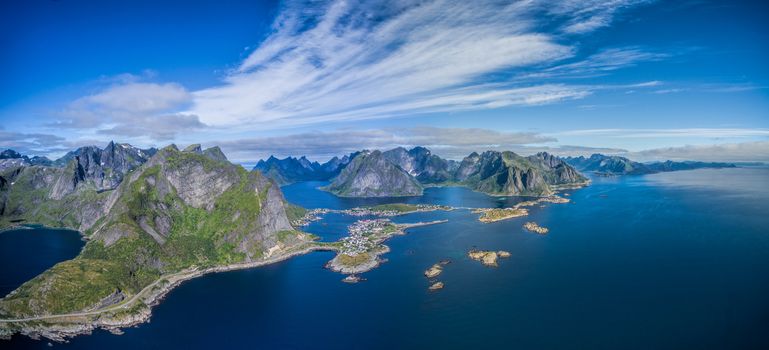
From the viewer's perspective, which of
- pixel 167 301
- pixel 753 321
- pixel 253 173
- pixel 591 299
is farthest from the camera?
pixel 253 173

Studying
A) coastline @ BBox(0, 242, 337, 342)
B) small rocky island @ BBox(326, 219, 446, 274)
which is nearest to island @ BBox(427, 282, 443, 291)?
small rocky island @ BBox(326, 219, 446, 274)

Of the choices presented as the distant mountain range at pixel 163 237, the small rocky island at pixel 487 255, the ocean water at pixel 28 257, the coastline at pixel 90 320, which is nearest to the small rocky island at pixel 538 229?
the small rocky island at pixel 487 255

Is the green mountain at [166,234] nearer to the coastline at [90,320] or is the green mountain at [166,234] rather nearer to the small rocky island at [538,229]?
the coastline at [90,320]

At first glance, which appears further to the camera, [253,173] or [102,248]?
[253,173]

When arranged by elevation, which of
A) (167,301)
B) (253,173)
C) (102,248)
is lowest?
(167,301)

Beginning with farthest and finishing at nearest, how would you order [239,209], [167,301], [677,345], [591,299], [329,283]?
1. [239,209]
2. [329,283]
3. [167,301]
4. [591,299]
5. [677,345]

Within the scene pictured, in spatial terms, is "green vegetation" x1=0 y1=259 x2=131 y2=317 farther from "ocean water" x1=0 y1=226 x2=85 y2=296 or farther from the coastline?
"ocean water" x1=0 y1=226 x2=85 y2=296

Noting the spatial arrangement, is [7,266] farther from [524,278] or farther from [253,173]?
[524,278]

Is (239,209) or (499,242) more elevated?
(239,209)

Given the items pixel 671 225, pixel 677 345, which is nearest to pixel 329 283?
pixel 677 345

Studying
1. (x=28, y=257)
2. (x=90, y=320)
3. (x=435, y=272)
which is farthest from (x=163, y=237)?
(x=435, y=272)
